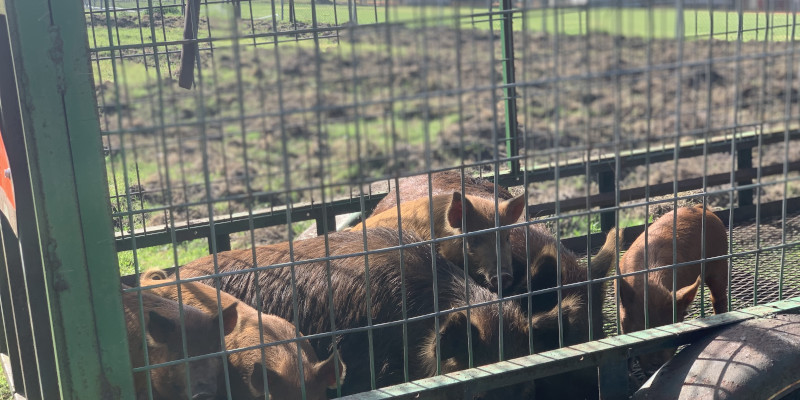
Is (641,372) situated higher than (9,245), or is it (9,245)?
(9,245)

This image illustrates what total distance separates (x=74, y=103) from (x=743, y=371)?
2.55 m

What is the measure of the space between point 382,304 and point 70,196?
1.87 metres

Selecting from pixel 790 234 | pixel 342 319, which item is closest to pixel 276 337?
pixel 342 319

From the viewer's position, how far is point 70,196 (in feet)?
8.70

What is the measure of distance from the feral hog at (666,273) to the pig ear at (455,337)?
0.87m

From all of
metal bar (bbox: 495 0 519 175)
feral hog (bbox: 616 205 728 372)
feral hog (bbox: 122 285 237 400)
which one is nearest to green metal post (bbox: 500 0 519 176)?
metal bar (bbox: 495 0 519 175)

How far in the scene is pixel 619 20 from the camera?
313cm

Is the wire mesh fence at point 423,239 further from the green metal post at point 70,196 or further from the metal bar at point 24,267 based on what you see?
the metal bar at point 24,267

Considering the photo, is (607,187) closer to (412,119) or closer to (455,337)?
(412,119)

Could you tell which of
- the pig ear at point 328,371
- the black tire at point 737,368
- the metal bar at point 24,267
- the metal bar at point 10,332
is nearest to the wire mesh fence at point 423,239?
the pig ear at point 328,371

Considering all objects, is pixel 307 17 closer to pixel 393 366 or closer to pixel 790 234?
pixel 393 366

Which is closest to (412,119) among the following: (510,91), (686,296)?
(510,91)

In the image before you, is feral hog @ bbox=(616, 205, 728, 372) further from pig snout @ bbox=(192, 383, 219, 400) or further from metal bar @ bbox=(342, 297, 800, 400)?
pig snout @ bbox=(192, 383, 219, 400)

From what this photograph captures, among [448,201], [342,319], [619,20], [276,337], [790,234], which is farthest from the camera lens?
[790,234]
